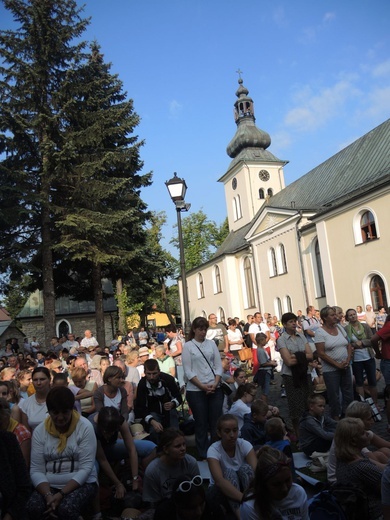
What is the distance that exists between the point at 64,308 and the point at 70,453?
35035 millimetres

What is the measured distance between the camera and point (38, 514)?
12.9ft

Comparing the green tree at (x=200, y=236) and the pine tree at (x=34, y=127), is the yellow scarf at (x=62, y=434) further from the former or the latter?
the green tree at (x=200, y=236)

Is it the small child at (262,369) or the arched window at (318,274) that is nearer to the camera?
the small child at (262,369)

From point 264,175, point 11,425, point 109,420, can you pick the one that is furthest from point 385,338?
point 264,175

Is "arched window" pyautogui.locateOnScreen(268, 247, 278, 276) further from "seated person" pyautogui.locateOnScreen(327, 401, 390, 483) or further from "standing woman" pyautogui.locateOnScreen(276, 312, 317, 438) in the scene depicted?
"seated person" pyautogui.locateOnScreen(327, 401, 390, 483)

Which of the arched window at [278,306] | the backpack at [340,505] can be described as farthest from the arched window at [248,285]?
the backpack at [340,505]

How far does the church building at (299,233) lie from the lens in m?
23.9

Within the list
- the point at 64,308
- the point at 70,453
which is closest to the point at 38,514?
the point at 70,453

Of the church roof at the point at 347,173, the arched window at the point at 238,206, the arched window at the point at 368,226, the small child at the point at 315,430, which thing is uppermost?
the arched window at the point at 238,206

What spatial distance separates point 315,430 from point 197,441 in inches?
60.1

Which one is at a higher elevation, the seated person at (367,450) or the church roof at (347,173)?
the church roof at (347,173)

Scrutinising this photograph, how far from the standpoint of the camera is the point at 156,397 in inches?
255

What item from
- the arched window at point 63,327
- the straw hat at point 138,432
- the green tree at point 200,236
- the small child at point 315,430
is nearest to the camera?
the small child at point 315,430

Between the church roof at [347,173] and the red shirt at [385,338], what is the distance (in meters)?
18.2
